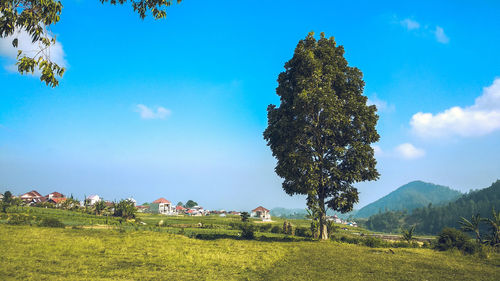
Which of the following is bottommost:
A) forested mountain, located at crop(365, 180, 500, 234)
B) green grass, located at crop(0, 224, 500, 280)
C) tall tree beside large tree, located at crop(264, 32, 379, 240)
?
forested mountain, located at crop(365, 180, 500, 234)

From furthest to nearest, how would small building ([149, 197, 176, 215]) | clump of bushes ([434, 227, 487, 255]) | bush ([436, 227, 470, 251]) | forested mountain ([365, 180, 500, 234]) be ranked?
forested mountain ([365, 180, 500, 234]) < small building ([149, 197, 176, 215]) < bush ([436, 227, 470, 251]) < clump of bushes ([434, 227, 487, 255])

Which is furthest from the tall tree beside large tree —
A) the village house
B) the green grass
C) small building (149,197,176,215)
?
the village house

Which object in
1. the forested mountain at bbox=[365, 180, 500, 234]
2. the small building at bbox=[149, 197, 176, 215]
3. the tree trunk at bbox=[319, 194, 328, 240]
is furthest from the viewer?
the forested mountain at bbox=[365, 180, 500, 234]

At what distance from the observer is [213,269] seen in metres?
13.4

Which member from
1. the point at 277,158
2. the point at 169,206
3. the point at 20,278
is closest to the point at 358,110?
the point at 277,158

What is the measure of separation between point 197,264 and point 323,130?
1616 cm

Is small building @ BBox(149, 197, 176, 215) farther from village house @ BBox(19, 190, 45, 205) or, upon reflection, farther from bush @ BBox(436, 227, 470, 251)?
bush @ BBox(436, 227, 470, 251)

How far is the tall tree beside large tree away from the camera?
81.1 ft

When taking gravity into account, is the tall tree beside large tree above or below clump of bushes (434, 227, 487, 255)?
above

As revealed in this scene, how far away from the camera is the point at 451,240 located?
26.9 m

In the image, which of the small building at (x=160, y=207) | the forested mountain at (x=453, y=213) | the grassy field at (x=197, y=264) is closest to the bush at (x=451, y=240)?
the grassy field at (x=197, y=264)

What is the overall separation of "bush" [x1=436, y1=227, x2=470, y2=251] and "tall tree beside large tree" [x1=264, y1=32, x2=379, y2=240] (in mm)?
9582

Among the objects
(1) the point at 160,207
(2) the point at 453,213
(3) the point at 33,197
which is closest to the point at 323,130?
(1) the point at 160,207

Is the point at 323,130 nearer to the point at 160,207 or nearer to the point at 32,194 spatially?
the point at 160,207
